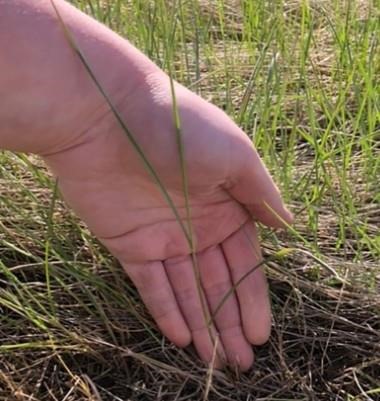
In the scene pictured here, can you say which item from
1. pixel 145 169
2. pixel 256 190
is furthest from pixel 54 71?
pixel 256 190

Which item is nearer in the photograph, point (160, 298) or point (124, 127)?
point (124, 127)

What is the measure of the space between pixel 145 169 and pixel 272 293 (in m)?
0.25

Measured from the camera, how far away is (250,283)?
1.29 m

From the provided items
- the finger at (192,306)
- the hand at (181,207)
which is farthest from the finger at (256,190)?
the finger at (192,306)

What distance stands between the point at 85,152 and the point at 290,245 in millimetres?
324

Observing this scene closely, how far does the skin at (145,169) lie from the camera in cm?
123

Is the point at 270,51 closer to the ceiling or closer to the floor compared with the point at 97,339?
closer to the ceiling

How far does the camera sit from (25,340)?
→ 1.30 m

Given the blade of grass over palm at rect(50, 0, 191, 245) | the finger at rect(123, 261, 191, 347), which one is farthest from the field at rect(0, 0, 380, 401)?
the blade of grass over palm at rect(50, 0, 191, 245)

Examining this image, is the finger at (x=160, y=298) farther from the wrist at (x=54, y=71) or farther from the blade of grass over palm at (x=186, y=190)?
the wrist at (x=54, y=71)

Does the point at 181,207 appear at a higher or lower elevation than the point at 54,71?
lower

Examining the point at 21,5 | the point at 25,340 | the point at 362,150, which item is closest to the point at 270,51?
the point at 362,150

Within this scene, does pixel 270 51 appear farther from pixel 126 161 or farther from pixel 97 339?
pixel 97 339

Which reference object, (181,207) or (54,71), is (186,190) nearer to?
(181,207)
